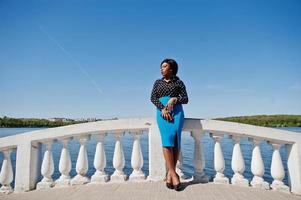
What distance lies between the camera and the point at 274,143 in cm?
351

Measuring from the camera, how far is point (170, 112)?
10.6 ft

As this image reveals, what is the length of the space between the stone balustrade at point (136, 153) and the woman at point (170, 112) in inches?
11.1

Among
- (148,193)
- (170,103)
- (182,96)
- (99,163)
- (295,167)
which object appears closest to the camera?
(148,193)

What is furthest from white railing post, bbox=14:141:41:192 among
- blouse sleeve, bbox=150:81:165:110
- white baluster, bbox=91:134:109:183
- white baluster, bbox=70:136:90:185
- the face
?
the face

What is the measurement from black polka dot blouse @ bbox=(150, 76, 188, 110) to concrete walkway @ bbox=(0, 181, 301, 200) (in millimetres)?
1182

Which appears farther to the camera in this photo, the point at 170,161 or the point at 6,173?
the point at 6,173

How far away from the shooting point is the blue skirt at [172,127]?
3.25m

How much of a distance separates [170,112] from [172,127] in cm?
22

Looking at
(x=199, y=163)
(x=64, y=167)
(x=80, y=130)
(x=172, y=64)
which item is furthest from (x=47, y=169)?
(x=172, y=64)

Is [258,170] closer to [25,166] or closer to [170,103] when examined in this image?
[170,103]

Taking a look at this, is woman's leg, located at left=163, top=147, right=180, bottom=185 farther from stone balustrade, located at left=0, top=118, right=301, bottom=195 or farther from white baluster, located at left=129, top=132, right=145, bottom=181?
white baluster, located at left=129, top=132, right=145, bottom=181

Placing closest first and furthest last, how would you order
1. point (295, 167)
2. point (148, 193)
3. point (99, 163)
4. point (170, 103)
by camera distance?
1. point (148, 193)
2. point (170, 103)
3. point (295, 167)
4. point (99, 163)

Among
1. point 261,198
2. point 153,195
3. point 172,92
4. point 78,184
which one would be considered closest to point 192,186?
point 153,195

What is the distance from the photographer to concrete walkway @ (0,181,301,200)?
9.73ft
